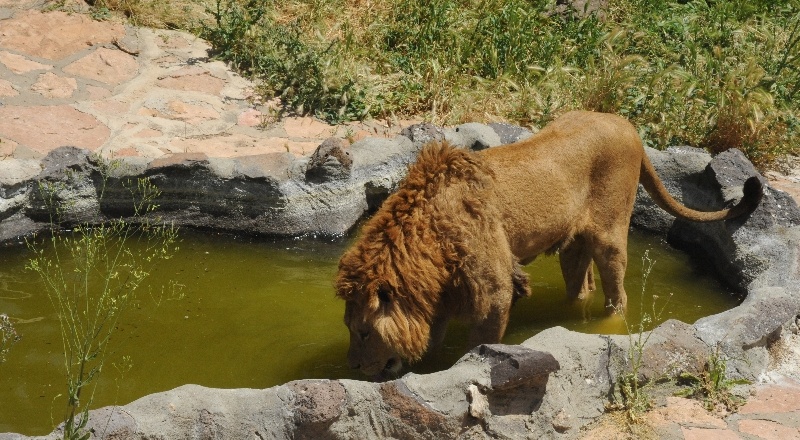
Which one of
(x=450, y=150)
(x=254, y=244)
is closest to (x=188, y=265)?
(x=254, y=244)

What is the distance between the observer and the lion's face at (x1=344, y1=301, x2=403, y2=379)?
560cm

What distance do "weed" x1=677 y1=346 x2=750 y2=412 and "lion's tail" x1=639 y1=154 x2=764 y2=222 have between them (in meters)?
1.64

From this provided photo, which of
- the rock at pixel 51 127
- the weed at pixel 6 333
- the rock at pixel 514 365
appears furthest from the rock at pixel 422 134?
the weed at pixel 6 333

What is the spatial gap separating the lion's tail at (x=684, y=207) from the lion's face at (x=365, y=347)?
2.42 m

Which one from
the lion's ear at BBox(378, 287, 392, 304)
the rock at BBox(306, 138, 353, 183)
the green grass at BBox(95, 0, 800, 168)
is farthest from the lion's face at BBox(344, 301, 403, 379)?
the green grass at BBox(95, 0, 800, 168)

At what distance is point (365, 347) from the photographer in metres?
5.66

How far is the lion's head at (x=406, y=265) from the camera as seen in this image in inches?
216

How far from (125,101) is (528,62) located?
14.2 feet

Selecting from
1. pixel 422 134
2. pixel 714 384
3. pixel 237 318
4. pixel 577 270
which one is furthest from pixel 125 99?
pixel 714 384

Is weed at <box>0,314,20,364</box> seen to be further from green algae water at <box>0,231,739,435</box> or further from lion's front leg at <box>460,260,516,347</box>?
lion's front leg at <box>460,260,516,347</box>

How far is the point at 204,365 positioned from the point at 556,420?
2176 millimetres

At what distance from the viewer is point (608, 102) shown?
32.5 ft

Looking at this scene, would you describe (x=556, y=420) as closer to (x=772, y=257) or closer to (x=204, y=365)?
(x=204, y=365)

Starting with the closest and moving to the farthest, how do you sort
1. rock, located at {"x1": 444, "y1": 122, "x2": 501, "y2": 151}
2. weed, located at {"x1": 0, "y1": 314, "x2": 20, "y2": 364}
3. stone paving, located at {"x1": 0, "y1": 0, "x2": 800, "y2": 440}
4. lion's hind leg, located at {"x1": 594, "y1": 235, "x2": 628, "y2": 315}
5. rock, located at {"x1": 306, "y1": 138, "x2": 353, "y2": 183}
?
weed, located at {"x1": 0, "y1": 314, "x2": 20, "y2": 364} → lion's hind leg, located at {"x1": 594, "y1": 235, "x2": 628, "y2": 315} → rock, located at {"x1": 306, "y1": 138, "x2": 353, "y2": 183} → rock, located at {"x1": 444, "y1": 122, "x2": 501, "y2": 151} → stone paving, located at {"x1": 0, "y1": 0, "x2": 800, "y2": 440}
